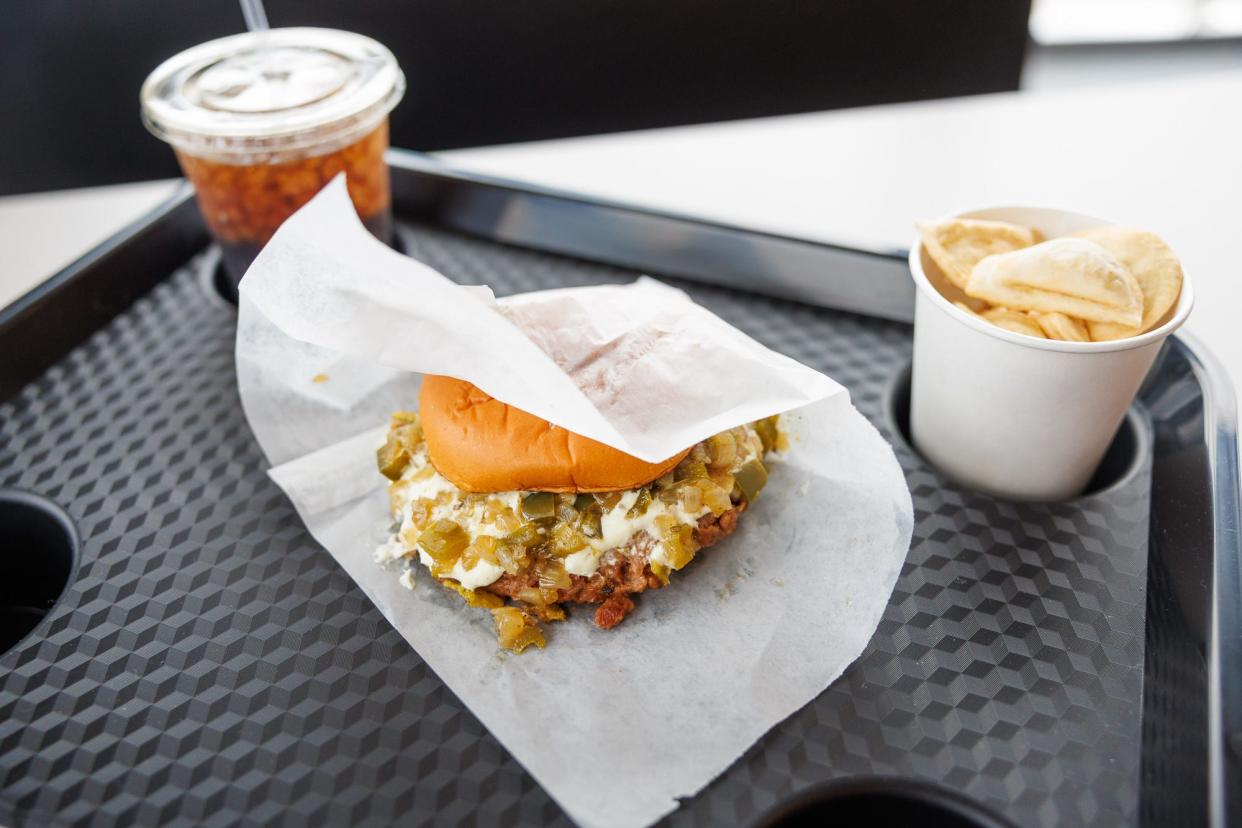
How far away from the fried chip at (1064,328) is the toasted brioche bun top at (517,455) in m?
0.32

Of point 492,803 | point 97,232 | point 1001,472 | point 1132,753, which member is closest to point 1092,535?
point 1001,472

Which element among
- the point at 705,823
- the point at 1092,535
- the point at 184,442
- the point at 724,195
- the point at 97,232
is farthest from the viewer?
the point at 724,195

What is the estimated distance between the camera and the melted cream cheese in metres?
0.76

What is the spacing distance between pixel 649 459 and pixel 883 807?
30 centimetres

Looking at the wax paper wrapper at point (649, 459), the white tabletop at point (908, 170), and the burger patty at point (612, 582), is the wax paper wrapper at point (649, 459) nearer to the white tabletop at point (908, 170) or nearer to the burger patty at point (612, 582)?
the burger patty at point (612, 582)

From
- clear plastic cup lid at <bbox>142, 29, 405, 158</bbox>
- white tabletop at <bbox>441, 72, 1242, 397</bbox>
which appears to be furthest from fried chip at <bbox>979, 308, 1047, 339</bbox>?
clear plastic cup lid at <bbox>142, 29, 405, 158</bbox>

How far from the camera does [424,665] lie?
0.75 metres

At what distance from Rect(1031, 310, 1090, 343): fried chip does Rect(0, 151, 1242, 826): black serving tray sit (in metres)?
0.18

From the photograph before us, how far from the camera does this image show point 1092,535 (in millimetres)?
828

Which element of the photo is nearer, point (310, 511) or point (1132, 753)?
point (1132, 753)

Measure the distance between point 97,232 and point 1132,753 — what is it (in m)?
1.44

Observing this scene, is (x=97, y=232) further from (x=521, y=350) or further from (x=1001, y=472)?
(x=1001, y=472)

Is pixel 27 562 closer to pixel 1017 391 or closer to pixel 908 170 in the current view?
pixel 1017 391

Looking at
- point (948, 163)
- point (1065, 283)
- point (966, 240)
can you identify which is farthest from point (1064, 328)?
point (948, 163)
